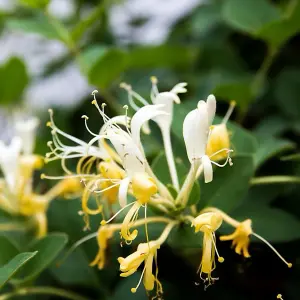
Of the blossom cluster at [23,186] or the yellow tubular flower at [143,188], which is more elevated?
the yellow tubular flower at [143,188]

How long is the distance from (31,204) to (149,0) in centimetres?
88

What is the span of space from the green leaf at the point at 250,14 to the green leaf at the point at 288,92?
0.31 ft

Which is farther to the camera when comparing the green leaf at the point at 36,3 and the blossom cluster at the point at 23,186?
the green leaf at the point at 36,3

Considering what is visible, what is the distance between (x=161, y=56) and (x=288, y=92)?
0.24m

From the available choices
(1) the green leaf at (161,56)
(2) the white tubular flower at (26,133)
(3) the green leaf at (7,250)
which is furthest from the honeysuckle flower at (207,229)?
(1) the green leaf at (161,56)

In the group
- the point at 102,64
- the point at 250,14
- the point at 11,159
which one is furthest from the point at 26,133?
the point at 250,14

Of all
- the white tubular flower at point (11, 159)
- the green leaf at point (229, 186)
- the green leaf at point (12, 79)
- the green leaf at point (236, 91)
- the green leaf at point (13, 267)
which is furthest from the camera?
the green leaf at point (12, 79)

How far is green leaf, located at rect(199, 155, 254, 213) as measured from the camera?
0.58m

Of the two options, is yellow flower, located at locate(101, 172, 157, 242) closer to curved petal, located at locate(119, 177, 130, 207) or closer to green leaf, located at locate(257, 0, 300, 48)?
curved petal, located at locate(119, 177, 130, 207)

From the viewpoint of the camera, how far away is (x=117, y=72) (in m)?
0.87

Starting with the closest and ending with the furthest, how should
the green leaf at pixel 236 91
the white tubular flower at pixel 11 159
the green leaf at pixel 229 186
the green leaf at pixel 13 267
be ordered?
the green leaf at pixel 13 267 < the green leaf at pixel 229 186 < the white tubular flower at pixel 11 159 < the green leaf at pixel 236 91

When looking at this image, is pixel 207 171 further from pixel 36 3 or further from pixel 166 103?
pixel 36 3

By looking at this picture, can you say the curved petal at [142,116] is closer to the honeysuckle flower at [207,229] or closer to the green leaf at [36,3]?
the honeysuckle flower at [207,229]

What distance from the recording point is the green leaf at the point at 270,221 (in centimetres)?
59
